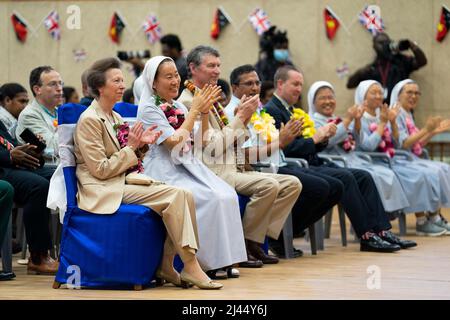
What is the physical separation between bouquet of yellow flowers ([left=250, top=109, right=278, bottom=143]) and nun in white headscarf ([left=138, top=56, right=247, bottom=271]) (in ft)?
3.42

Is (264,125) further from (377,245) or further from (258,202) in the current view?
(377,245)

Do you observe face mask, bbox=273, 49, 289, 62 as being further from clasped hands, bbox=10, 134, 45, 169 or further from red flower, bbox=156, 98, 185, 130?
red flower, bbox=156, 98, 185, 130

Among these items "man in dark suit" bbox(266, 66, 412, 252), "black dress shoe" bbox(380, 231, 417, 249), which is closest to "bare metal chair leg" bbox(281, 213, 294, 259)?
"man in dark suit" bbox(266, 66, 412, 252)

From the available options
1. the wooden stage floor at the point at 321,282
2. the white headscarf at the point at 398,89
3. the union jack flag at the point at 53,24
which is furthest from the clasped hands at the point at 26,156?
the union jack flag at the point at 53,24

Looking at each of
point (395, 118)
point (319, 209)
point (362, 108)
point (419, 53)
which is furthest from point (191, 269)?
point (419, 53)

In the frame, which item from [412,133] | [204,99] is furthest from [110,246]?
[412,133]

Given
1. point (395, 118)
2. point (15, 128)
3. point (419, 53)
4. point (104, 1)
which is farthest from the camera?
point (104, 1)

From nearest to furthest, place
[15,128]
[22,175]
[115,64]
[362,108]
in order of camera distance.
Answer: [115,64], [22,175], [15,128], [362,108]

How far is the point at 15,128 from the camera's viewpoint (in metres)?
7.32

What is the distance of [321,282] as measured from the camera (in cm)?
581

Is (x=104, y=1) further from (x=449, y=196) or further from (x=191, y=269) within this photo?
(x=191, y=269)

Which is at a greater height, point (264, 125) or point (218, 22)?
point (218, 22)

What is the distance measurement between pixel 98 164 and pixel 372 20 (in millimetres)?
7141

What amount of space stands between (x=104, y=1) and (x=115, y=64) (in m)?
7.39
